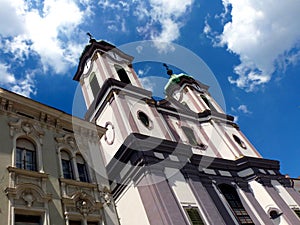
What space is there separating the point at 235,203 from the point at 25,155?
48.5ft

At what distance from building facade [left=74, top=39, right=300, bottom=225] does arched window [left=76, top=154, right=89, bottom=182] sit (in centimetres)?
429

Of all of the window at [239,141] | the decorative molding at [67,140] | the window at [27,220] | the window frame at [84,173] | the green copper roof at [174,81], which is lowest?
the window at [27,220]

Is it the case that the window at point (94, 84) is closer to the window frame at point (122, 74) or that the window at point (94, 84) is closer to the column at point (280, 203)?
the window frame at point (122, 74)

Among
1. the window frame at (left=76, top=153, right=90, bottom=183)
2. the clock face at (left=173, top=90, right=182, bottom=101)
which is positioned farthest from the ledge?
the clock face at (left=173, top=90, right=182, bottom=101)

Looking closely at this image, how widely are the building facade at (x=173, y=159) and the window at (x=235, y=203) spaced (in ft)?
0.26

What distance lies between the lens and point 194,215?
637 inches

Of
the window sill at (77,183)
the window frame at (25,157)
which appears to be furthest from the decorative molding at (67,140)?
the window sill at (77,183)

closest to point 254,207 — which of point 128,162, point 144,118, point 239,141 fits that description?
point 239,141

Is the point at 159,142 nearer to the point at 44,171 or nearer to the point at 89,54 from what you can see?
the point at 44,171

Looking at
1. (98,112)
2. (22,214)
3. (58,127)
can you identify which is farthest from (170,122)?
(22,214)

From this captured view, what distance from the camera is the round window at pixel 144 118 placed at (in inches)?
839

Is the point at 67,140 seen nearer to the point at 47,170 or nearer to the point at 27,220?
the point at 47,170

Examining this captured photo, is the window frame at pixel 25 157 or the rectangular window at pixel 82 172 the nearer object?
the window frame at pixel 25 157

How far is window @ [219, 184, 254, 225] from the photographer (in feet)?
64.3
